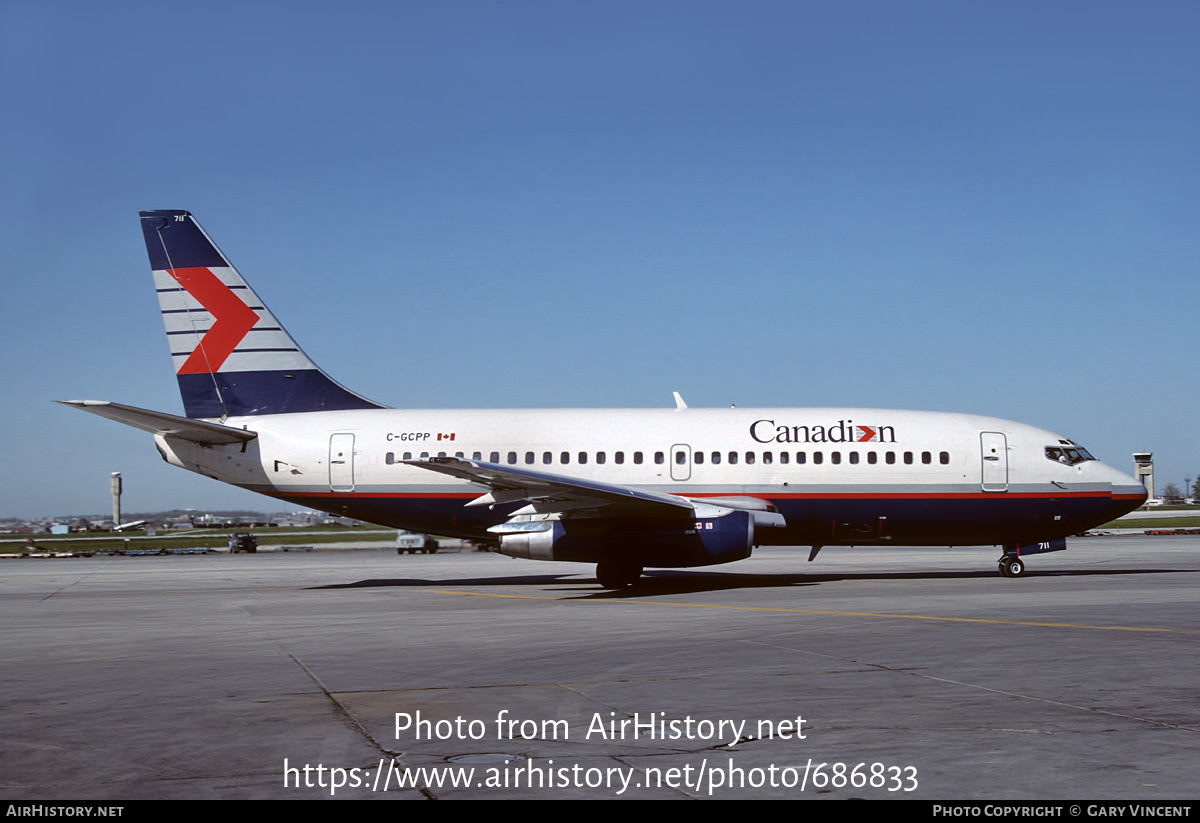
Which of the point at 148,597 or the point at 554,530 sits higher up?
the point at 554,530

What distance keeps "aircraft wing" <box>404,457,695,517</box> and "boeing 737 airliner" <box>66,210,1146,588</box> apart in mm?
630

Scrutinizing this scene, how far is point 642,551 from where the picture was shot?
22844 mm

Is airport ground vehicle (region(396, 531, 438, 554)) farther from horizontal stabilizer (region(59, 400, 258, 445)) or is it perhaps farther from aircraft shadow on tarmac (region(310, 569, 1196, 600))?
horizontal stabilizer (region(59, 400, 258, 445))

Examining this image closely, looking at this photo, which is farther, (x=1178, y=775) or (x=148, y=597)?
(x=148, y=597)

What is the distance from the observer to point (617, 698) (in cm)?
957

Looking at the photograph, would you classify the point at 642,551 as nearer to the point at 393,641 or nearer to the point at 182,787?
the point at 393,641

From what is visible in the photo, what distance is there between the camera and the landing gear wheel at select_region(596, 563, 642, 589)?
2380cm

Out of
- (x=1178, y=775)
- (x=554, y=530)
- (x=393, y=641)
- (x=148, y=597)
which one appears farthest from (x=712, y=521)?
(x=1178, y=775)

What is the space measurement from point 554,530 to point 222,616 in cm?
754

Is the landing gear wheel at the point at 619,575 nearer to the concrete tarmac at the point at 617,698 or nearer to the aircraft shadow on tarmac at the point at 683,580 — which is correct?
the aircraft shadow on tarmac at the point at 683,580

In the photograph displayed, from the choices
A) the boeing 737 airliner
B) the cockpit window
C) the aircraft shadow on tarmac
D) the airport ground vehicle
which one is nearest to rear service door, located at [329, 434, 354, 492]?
the boeing 737 airliner

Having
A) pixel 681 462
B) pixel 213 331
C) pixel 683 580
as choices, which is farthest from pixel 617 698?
pixel 213 331

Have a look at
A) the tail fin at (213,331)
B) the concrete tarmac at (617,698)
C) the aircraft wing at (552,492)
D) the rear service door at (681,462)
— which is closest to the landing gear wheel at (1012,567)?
the concrete tarmac at (617,698)

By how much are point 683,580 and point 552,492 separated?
6.32 metres
